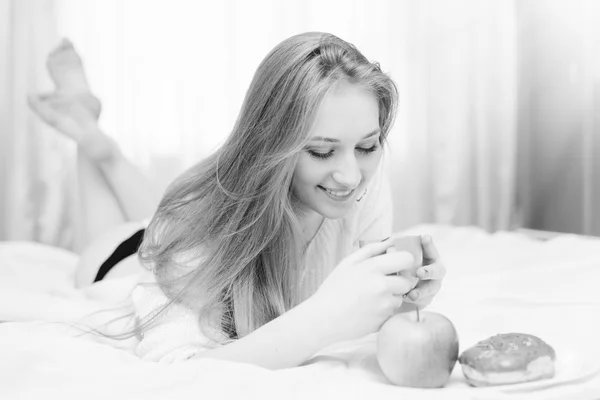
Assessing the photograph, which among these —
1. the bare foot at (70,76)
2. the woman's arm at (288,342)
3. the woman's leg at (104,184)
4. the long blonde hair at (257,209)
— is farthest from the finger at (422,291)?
the bare foot at (70,76)

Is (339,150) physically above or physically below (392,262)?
above

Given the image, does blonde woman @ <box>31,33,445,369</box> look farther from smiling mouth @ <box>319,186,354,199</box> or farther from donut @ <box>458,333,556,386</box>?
donut @ <box>458,333,556,386</box>

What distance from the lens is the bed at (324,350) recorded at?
2.32 ft

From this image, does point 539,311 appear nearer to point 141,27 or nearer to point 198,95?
point 198,95

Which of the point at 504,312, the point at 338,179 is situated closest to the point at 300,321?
the point at 338,179

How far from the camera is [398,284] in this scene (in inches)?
31.2

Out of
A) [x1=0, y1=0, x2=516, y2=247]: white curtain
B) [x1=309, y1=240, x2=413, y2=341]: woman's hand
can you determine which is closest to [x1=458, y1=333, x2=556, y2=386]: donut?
[x1=309, y1=240, x2=413, y2=341]: woman's hand

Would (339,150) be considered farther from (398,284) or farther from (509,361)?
(509,361)

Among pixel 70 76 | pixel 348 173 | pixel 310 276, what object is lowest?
pixel 310 276

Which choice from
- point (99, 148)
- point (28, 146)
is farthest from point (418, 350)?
point (28, 146)

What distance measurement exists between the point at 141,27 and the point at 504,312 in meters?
2.00

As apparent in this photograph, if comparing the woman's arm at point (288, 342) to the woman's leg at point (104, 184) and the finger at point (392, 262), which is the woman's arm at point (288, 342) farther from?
the woman's leg at point (104, 184)

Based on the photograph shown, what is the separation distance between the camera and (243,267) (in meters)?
1.01

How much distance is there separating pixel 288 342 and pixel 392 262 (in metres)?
0.16
